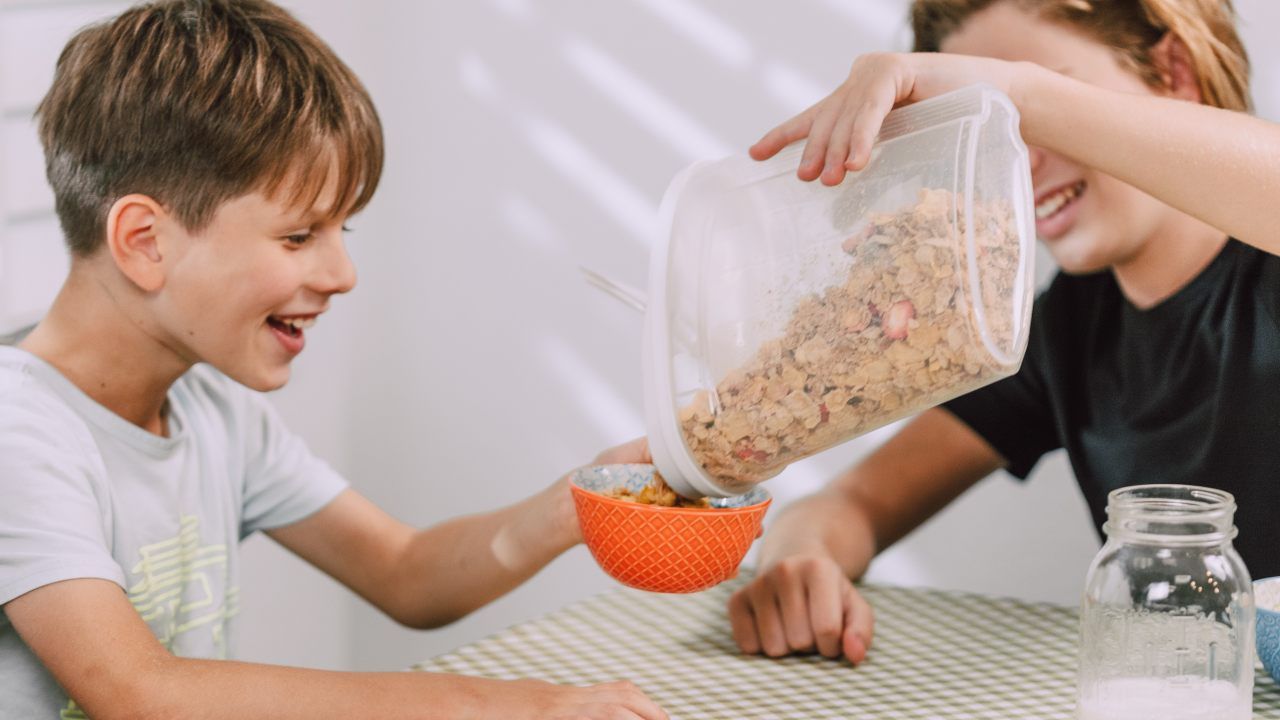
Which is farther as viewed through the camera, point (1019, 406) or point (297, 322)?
point (1019, 406)

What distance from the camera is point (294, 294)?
1089 mm

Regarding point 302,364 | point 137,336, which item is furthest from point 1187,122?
point 302,364

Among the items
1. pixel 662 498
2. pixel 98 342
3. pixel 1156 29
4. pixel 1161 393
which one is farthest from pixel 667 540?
pixel 1156 29

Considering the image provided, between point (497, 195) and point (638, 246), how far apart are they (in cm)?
24

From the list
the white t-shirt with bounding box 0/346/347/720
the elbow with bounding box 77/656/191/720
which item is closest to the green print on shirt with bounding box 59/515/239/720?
the white t-shirt with bounding box 0/346/347/720

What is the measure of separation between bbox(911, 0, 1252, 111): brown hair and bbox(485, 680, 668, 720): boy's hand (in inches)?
30.3

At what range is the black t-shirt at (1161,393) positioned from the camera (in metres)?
1.23

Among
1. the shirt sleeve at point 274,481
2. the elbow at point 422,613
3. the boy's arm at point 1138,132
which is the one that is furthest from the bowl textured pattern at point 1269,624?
the shirt sleeve at point 274,481

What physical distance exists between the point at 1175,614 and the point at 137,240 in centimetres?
80

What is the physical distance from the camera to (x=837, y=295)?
2.64 ft

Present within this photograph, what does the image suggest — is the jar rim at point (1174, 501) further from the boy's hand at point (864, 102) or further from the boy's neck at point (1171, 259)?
the boy's neck at point (1171, 259)

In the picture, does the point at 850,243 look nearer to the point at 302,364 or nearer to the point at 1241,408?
the point at 1241,408

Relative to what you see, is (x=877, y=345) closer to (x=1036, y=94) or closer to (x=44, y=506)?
(x=1036, y=94)

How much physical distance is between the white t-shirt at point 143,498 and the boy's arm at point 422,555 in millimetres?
29
